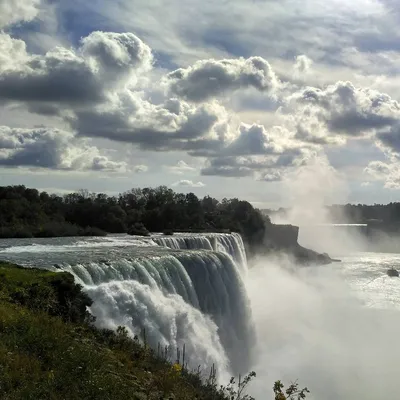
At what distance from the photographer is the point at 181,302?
18.6 metres

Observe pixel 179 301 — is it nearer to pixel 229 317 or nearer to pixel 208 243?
pixel 229 317

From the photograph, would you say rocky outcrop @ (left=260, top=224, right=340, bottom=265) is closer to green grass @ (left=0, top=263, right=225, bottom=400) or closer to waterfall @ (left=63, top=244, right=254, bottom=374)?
waterfall @ (left=63, top=244, right=254, bottom=374)

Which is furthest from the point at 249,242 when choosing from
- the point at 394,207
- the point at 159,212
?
the point at 394,207

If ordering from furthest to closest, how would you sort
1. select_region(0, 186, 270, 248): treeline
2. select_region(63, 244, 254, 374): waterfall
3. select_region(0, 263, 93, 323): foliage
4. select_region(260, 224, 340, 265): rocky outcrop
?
select_region(260, 224, 340, 265): rocky outcrop < select_region(0, 186, 270, 248): treeline < select_region(63, 244, 254, 374): waterfall < select_region(0, 263, 93, 323): foliage

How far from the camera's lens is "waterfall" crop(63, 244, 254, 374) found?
15.7 m

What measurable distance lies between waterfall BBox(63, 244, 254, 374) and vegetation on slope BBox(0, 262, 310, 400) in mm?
2326

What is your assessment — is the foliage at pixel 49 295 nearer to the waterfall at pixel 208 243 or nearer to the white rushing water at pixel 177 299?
the white rushing water at pixel 177 299

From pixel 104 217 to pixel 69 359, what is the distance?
Result: 45.5 m

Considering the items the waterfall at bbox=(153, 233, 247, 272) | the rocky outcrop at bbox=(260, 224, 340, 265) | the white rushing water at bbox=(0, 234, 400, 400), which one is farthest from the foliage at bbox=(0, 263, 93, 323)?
the rocky outcrop at bbox=(260, 224, 340, 265)

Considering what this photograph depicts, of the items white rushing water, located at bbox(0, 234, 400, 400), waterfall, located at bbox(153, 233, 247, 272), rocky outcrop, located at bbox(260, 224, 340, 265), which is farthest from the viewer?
rocky outcrop, located at bbox(260, 224, 340, 265)

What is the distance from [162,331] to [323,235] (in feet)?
315

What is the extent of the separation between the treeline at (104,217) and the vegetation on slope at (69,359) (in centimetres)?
2734

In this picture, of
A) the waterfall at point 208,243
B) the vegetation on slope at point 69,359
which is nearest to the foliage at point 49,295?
the vegetation on slope at point 69,359

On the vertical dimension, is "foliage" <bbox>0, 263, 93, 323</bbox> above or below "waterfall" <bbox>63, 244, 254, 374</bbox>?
above
